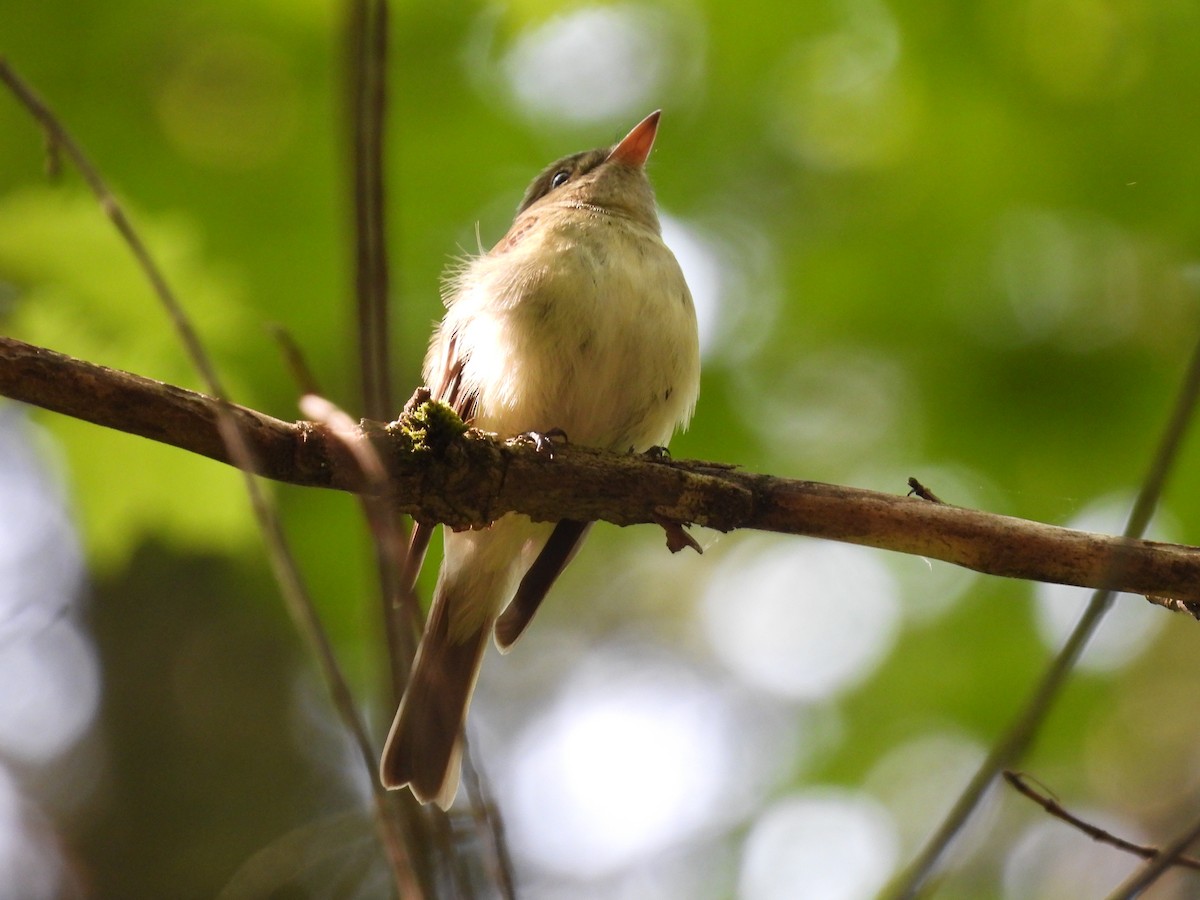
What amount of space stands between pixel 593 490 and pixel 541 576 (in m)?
1.36

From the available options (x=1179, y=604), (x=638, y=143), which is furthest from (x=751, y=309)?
(x=1179, y=604)

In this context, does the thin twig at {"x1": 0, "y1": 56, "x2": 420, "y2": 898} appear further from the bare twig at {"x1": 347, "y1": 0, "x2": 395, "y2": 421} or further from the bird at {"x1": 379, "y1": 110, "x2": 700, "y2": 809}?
the bird at {"x1": 379, "y1": 110, "x2": 700, "y2": 809}

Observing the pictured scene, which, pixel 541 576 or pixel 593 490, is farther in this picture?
pixel 541 576

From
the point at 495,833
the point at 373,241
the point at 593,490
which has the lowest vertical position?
the point at 495,833

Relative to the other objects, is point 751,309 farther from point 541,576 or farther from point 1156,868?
point 1156,868

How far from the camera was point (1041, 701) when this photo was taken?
1429mm

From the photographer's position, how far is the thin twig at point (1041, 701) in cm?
135

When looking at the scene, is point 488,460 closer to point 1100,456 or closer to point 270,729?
point 1100,456

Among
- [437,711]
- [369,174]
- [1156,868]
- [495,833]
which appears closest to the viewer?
[369,174]

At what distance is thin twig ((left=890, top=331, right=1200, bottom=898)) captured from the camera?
1.35 meters

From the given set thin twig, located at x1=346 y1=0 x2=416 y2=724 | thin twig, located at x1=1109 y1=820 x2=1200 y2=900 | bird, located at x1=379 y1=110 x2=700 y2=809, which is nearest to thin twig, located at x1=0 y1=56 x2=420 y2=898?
thin twig, located at x1=346 y1=0 x2=416 y2=724

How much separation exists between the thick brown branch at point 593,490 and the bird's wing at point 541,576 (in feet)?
4.03

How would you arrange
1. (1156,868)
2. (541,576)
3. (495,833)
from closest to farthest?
(1156,868), (495,833), (541,576)

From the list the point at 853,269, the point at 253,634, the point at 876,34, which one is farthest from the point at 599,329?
the point at 253,634
